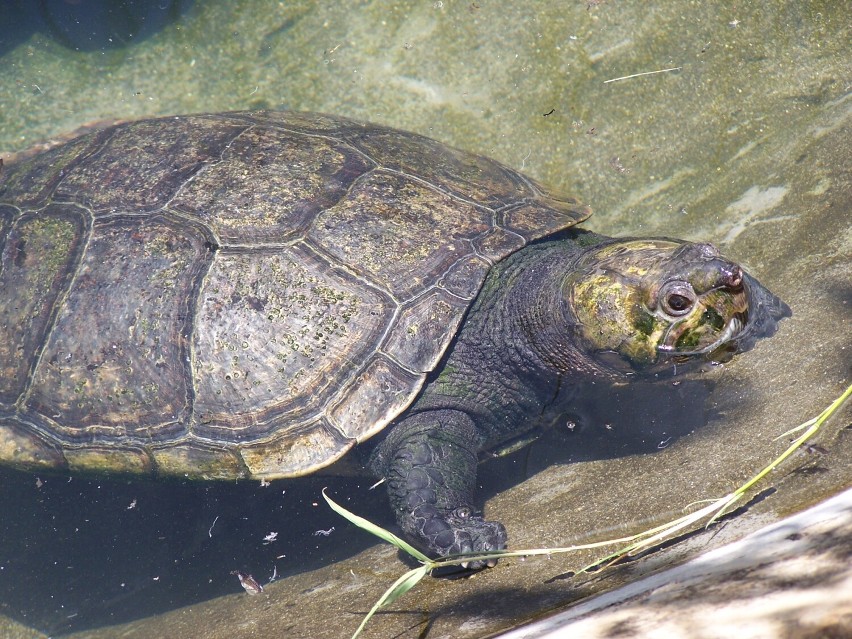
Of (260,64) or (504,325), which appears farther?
(260,64)

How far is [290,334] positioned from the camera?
3.29 m

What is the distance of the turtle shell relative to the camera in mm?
3301

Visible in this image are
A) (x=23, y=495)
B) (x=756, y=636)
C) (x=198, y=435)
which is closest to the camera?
(x=756, y=636)

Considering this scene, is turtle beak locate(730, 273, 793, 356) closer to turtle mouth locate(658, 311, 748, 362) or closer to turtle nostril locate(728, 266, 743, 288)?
turtle mouth locate(658, 311, 748, 362)

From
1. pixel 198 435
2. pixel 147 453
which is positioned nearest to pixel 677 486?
pixel 198 435

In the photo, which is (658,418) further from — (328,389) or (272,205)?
(272,205)

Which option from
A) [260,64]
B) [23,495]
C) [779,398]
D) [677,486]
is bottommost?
[23,495]

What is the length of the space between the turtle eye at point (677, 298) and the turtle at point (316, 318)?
0.01 m

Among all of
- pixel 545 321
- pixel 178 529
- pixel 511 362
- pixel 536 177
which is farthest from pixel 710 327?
pixel 178 529

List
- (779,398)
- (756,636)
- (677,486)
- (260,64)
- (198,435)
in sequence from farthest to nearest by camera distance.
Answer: (260,64) → (198,435) → (779,398) → (677,486) → (756,636)

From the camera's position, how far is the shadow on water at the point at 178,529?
12.5 feet

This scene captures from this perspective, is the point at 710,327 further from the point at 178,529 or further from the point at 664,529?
the point at 178,529

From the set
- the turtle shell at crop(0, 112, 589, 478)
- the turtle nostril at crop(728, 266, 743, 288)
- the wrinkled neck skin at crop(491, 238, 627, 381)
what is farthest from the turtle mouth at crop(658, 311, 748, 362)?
the turtle shell at crop(0, 112, 589, 478)

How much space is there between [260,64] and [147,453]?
384cm
